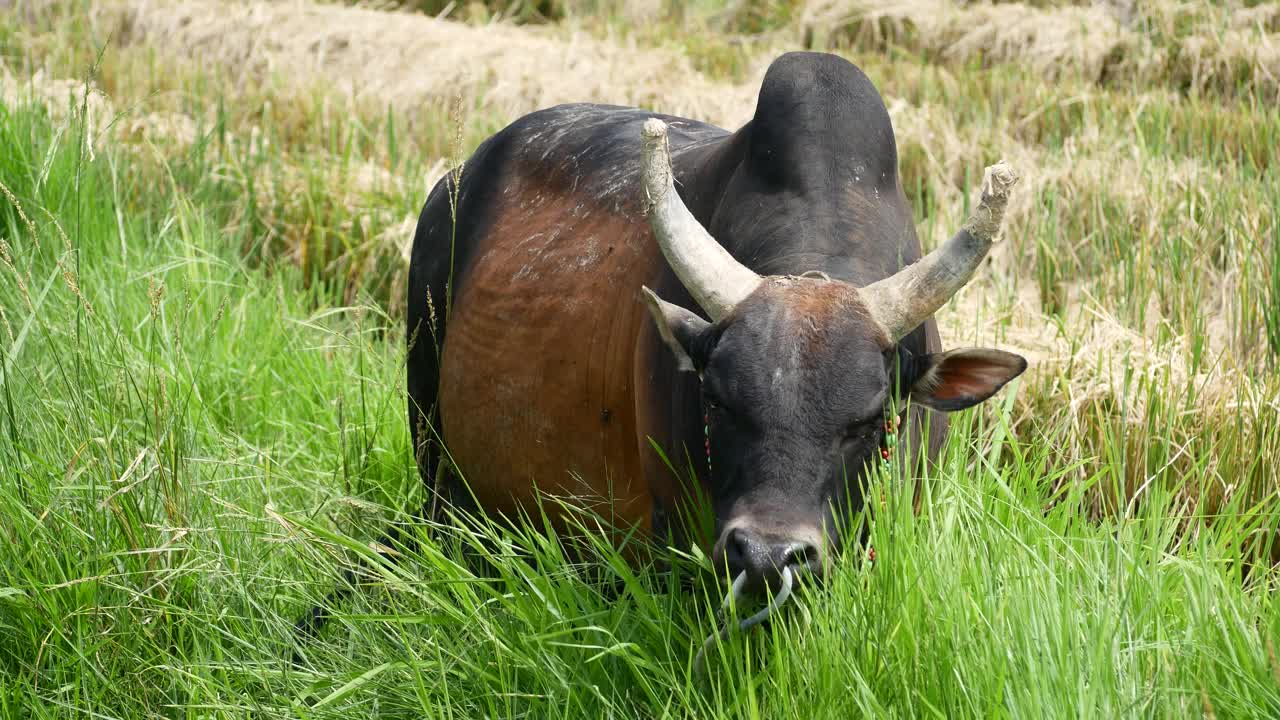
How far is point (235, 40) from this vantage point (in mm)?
10531

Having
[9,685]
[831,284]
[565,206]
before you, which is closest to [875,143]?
[831,284]

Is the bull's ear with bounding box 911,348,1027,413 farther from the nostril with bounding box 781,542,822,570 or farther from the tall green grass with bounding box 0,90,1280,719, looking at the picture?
the nostril with bounding box 781,542,822,570

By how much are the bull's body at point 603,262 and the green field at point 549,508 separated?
26cm

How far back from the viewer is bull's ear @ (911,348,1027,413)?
3.08 meters

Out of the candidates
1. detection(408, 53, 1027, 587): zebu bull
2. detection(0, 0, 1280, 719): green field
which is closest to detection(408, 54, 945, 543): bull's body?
detection(408, 53, 1027, 587): zebu bull

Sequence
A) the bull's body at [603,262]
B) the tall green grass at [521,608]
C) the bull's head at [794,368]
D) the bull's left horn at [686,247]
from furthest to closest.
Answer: the bull's body at [603,262] < the bull's left horn at [686,247] < the bull's head at [794,368] < the tall green grass at [521,608]

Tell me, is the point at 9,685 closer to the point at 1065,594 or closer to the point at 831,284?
the point at 831,284

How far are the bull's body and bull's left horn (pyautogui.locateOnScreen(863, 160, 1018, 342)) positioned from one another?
21 cm

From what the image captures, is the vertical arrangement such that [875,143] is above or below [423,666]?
above

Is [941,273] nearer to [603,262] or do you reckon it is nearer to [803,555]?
[803,555]

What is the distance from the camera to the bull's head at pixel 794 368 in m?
2.76

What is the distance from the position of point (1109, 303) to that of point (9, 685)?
13.6ft

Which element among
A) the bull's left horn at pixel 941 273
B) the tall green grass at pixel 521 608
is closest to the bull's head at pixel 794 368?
the bull's left horn at pixel 941 273

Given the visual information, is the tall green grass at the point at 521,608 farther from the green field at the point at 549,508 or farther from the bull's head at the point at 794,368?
the bull's head at the point at 794,368
